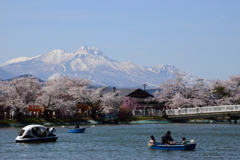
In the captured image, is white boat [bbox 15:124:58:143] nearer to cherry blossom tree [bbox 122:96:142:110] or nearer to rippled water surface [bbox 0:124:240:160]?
rippled water surface [bbox 0:124:240:160]

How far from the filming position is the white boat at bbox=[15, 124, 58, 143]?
163ft

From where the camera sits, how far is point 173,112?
99.4 metres

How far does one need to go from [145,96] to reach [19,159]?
108494 millimetres

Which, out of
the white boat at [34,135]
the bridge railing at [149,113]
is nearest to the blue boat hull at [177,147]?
the white boat at [34,135]

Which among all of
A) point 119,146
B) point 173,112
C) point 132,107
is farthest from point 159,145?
point 132,107

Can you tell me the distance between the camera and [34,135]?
50.2 m

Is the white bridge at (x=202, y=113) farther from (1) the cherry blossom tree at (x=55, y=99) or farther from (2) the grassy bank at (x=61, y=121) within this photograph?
(1) the cherry blossom tree at (x=55, y=99)

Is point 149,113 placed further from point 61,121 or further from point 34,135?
point 34,135

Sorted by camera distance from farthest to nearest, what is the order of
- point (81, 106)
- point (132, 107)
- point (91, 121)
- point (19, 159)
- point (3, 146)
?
point (132, 107) < point (81, 106) < point (91, 121) < point (3, 146) < point (19, 159)

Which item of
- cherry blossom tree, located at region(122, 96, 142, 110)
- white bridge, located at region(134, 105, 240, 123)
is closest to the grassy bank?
white bridge, located at region(134, 105, 240, 123)

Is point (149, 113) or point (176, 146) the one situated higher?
point (149, 113)

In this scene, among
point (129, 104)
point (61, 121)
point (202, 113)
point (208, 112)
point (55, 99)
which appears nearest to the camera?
point (208, 112)

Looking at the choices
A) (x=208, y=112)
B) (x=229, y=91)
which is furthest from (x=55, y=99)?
(x=229, y=91)

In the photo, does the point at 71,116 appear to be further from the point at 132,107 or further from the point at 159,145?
A: the point at 159,145
